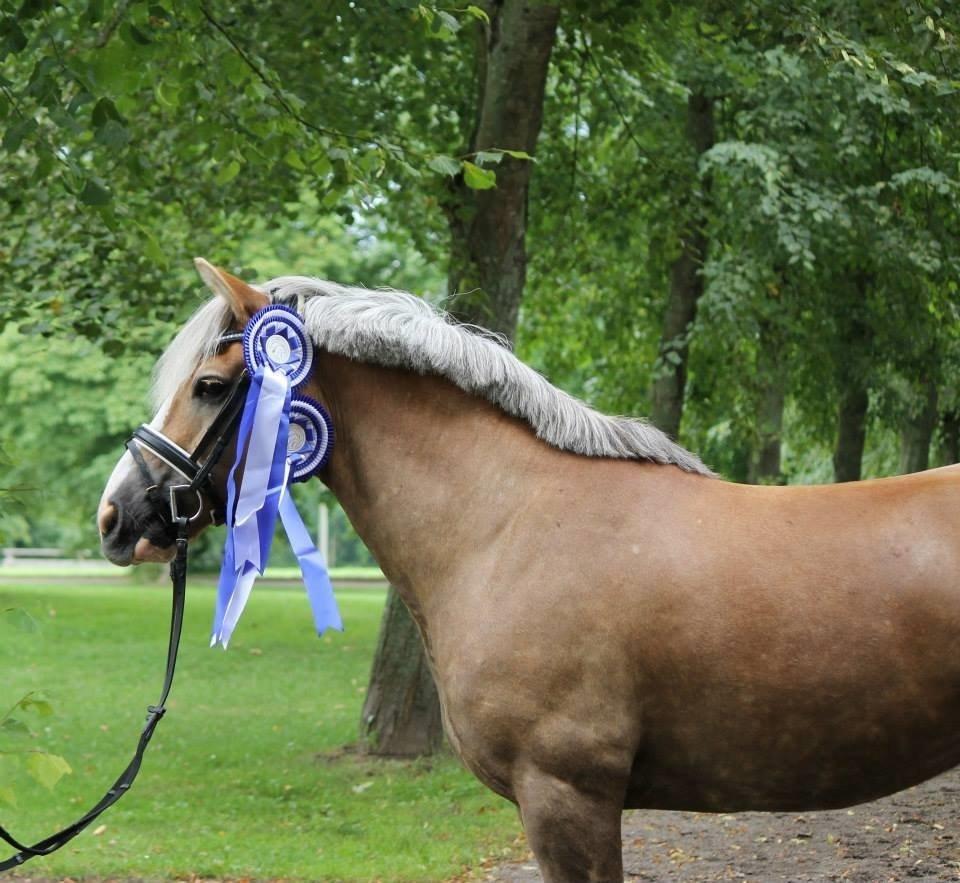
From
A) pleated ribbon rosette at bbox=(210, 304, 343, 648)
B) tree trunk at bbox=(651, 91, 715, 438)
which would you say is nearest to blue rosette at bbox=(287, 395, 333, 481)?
pleated ribbon rosette at bbox=(210, 304, 343, 648)

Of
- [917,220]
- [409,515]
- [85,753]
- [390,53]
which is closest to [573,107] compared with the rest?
[390,53]

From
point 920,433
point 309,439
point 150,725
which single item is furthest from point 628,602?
point 920,433

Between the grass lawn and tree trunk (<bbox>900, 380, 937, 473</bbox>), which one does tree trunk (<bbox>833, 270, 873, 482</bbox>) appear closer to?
tree trunk (<bbox>900, 380, 937, 473</bbox>)

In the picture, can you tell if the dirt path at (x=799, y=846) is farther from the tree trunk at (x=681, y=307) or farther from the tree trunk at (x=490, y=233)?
the tree trunk at (x=681, y=307)

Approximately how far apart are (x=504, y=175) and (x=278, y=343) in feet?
18.7

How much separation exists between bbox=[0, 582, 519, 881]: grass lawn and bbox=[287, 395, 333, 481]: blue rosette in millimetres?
1582

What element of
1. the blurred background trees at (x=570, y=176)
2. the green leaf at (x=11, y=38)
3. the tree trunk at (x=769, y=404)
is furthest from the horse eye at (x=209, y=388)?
the tree trunk at (x=769, y=404)

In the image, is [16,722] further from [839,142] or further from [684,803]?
[839,142]

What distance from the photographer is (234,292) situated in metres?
3.73

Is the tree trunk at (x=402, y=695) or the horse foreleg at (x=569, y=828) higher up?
the horse foreleg at (x=569, y=828)

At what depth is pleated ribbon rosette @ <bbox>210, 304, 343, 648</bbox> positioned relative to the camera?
3.69 m

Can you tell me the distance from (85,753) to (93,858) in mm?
3698

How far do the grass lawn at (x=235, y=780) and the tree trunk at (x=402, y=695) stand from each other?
8.2 inches

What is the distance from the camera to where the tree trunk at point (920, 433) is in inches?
541
